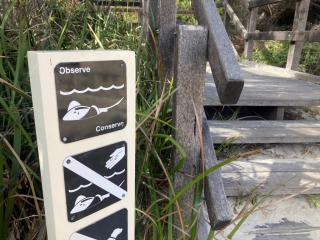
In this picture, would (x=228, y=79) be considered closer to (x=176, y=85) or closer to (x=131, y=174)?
(x=176, y=85)

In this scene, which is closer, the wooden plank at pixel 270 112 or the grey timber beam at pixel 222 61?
the grey timber beam at pixel 222 61

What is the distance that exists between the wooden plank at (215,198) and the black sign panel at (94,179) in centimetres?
45

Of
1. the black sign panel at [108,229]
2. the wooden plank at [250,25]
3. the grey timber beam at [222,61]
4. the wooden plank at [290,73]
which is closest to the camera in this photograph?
the black sign panel at [108,229]

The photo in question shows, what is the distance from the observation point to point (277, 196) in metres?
1.52

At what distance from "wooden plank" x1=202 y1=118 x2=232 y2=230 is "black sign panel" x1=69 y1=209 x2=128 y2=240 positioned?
15.4 inches

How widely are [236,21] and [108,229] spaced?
15.9 ft

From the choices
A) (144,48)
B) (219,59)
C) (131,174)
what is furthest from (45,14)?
(131,174)

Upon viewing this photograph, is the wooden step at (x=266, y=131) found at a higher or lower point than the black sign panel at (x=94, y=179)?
lower

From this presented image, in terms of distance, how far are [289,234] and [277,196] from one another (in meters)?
0.20

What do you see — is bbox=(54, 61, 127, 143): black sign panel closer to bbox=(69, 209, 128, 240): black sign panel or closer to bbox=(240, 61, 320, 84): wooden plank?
bbox=(69, 209, 128, 240): black sign panel

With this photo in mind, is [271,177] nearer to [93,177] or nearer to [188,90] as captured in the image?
[188,90]

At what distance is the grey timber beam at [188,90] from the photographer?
3.35 ft

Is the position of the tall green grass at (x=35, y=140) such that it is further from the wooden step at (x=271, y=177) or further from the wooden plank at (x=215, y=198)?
the wooden step at (x=271, y=177)

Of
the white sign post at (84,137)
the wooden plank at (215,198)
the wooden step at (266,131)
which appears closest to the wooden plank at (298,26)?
the wooden step at (266,131)
